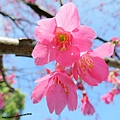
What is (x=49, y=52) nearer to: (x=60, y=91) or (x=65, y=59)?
(x=65, y=59)

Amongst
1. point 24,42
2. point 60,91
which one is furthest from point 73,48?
point 24,42

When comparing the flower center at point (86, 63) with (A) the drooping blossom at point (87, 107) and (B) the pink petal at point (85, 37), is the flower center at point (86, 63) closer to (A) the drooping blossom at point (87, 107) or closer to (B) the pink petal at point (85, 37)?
(B) the pink petal at point (85, 37)

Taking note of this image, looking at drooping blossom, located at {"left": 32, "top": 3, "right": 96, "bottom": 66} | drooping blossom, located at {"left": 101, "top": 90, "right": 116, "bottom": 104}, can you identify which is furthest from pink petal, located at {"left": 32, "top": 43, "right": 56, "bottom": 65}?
drooping blossom, located at {"left": 101, "top": 90, "right": 116, "bottom": 104}

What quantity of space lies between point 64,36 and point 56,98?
0.22m

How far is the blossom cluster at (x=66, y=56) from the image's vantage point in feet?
2.62

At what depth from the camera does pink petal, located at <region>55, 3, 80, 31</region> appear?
78 centimetres

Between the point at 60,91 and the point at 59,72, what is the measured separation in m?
0.10

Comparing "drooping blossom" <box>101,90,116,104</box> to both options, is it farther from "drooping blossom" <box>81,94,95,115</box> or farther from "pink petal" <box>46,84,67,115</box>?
"pink petal" <box>46,84,67,115</box>

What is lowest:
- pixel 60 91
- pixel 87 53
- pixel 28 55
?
pixel 60 91

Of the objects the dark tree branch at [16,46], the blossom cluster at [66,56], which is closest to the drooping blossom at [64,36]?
the blossom cluster at [66,56]

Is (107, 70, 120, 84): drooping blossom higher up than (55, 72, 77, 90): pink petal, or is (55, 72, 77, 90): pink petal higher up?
(107, 70, 120, 84): drooping blossom

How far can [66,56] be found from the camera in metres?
0.80

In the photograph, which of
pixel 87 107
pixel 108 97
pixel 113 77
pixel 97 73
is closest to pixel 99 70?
pixel 97 73

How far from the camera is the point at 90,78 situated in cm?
86
